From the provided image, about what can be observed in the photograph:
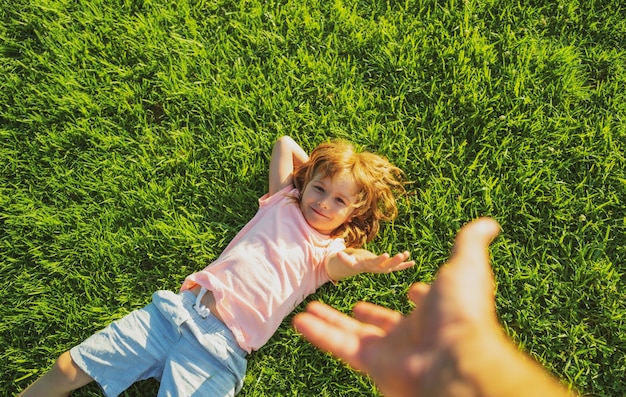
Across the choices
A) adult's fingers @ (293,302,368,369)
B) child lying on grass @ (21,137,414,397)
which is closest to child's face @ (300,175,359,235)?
child lying on grass @ (21,137,414,397)

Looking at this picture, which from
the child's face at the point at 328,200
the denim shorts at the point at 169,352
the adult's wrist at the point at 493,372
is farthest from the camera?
the child's face at the point at 328,200

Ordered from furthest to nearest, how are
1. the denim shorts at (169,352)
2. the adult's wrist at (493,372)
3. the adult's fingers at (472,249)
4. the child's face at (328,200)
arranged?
the child's face at (328,200)
the denim shorts at (169,352)
the adult's fingers at (472,249)
the adult's wrist at (493,372)

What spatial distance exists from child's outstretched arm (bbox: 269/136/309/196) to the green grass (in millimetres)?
148

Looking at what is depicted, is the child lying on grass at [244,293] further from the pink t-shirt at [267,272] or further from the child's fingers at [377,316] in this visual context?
the child's fingers at [377,316]

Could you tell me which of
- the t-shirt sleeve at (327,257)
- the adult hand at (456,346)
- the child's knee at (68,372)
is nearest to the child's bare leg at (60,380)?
the child's knee at (68,372)

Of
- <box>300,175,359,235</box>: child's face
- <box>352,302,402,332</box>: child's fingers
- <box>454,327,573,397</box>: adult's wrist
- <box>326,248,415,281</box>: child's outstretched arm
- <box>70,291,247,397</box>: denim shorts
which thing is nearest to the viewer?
<box>454,327,573,397</box>: adult's wrist

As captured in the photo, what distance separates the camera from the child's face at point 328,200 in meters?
2.65

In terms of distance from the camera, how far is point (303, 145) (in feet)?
10.1

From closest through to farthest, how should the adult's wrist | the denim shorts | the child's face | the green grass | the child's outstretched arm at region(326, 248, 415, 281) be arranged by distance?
the adult's wrist, the child's outstretched arm at region(326, 248, 415, 281), the denim shorts, the child's face, the green grass

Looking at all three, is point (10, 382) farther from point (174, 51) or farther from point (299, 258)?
point (174, 51)

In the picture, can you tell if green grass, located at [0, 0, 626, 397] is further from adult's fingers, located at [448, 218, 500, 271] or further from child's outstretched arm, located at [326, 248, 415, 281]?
adult's fingers, located at [448, 218, 500, 271]

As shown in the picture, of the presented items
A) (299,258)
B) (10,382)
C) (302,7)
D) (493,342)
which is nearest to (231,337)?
(299,258)

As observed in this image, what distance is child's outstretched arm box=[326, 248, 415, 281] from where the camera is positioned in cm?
222

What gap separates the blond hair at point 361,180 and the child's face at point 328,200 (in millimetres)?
33
